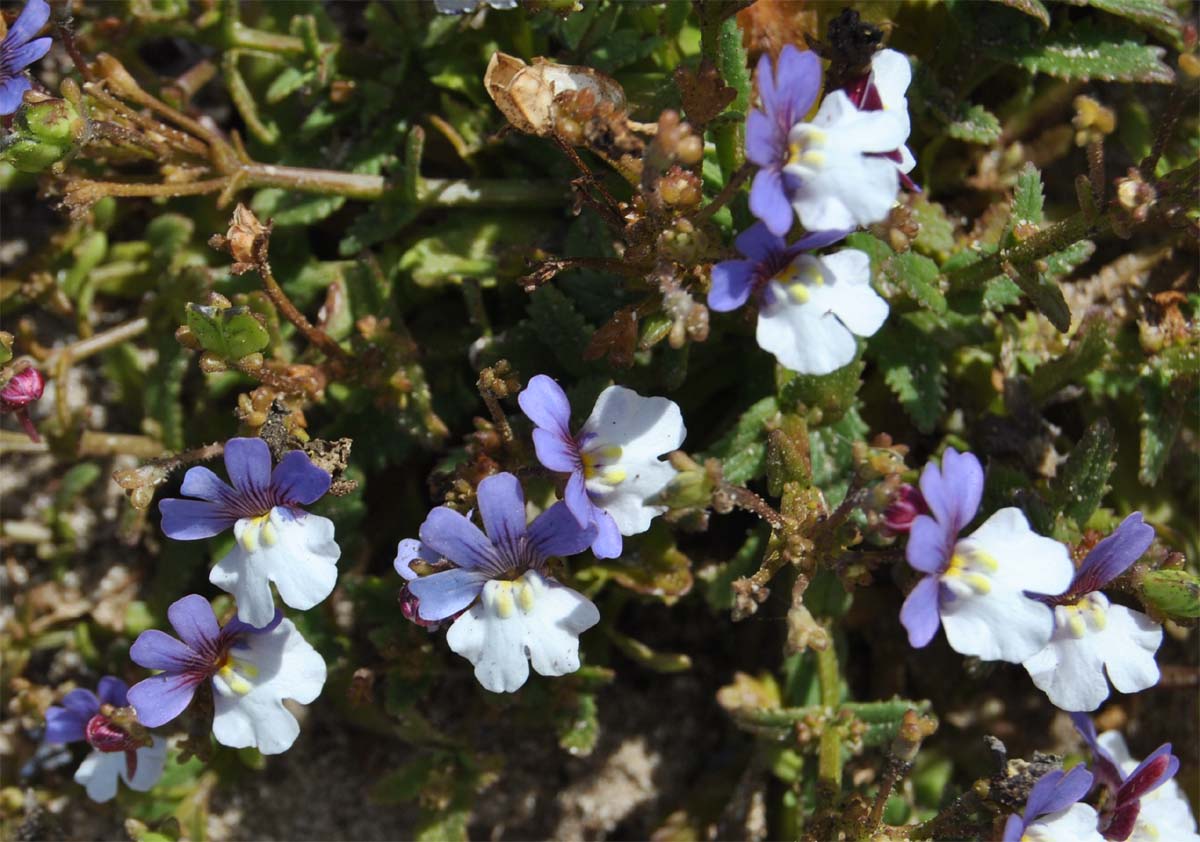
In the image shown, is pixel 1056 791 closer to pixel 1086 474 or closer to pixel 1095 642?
pixel 1095 642

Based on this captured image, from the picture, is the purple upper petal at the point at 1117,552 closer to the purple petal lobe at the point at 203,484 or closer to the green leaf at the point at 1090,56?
the green leaf at the point at 1090,56

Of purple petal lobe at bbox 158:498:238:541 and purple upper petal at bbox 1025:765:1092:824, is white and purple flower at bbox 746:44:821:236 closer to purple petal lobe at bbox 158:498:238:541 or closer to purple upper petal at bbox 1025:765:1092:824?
purple upper petal at bbox 1025:765:1092:824

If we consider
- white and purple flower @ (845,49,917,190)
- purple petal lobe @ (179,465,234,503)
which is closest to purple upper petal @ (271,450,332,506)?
purple petal lobe @ (179,465,234,503)

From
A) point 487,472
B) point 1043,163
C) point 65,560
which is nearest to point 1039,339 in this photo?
point 1043,163

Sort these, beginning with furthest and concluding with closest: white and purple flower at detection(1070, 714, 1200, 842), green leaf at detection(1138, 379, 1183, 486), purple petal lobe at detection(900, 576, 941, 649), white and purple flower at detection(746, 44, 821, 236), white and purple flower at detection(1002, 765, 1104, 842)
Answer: green leaf at detection(1138, 379, 1183, 486)
white and purple flower at detection(1070, 714, 1200, 842)
white and purple flower at detection(1002, 765, 1104, 842)
purple petal lobe at detection(900, 576, 941, 649)
white and purple flower at detection(746, 44, 821, 236)

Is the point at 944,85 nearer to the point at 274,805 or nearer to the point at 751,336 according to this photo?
the point at 751,336
